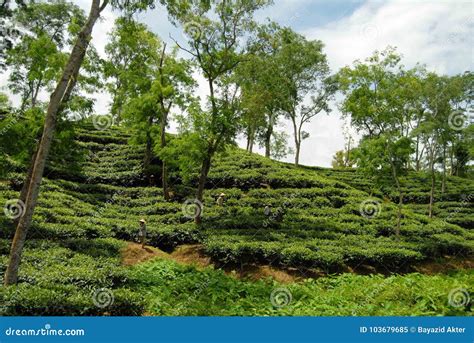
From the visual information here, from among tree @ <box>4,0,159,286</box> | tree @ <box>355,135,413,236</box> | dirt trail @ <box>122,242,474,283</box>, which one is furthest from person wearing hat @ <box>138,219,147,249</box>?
tree @ <box>355,135,413,236</box>

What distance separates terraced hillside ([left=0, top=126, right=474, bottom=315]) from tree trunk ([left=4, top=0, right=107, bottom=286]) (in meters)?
0.97

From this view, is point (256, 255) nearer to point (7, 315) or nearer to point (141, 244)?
point (141, 244)

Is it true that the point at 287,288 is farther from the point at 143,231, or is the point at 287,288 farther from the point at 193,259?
the point at 143,231

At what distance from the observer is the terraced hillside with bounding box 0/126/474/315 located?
11.3m

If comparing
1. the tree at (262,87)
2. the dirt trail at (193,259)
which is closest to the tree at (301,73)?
the tree at (262,87)

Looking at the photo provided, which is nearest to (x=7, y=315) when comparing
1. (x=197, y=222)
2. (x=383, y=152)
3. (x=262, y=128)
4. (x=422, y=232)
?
(x=197, y=222)

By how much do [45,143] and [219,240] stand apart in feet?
33.8

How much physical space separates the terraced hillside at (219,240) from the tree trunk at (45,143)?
969 millimetres

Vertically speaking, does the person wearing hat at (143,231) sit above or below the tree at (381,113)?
below

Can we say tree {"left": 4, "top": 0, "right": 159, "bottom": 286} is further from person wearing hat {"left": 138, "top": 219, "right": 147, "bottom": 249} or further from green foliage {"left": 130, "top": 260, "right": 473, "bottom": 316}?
person wearing hat {"left": 138, "top": 219, "right": 147, "bottom": 249}

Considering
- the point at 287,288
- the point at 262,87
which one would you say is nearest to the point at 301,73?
the point at 262,87

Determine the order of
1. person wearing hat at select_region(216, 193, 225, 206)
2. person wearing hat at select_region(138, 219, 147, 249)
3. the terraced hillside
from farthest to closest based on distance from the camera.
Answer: person wearing hat at select_region(216, 193, 225, 206) → person wearing hat at select_region(138, 219, 147, 249) → the terraced hillside

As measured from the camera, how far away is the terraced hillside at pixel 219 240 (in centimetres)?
1129

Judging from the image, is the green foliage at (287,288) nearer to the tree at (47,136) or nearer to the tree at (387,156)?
the tree at (47,136)
